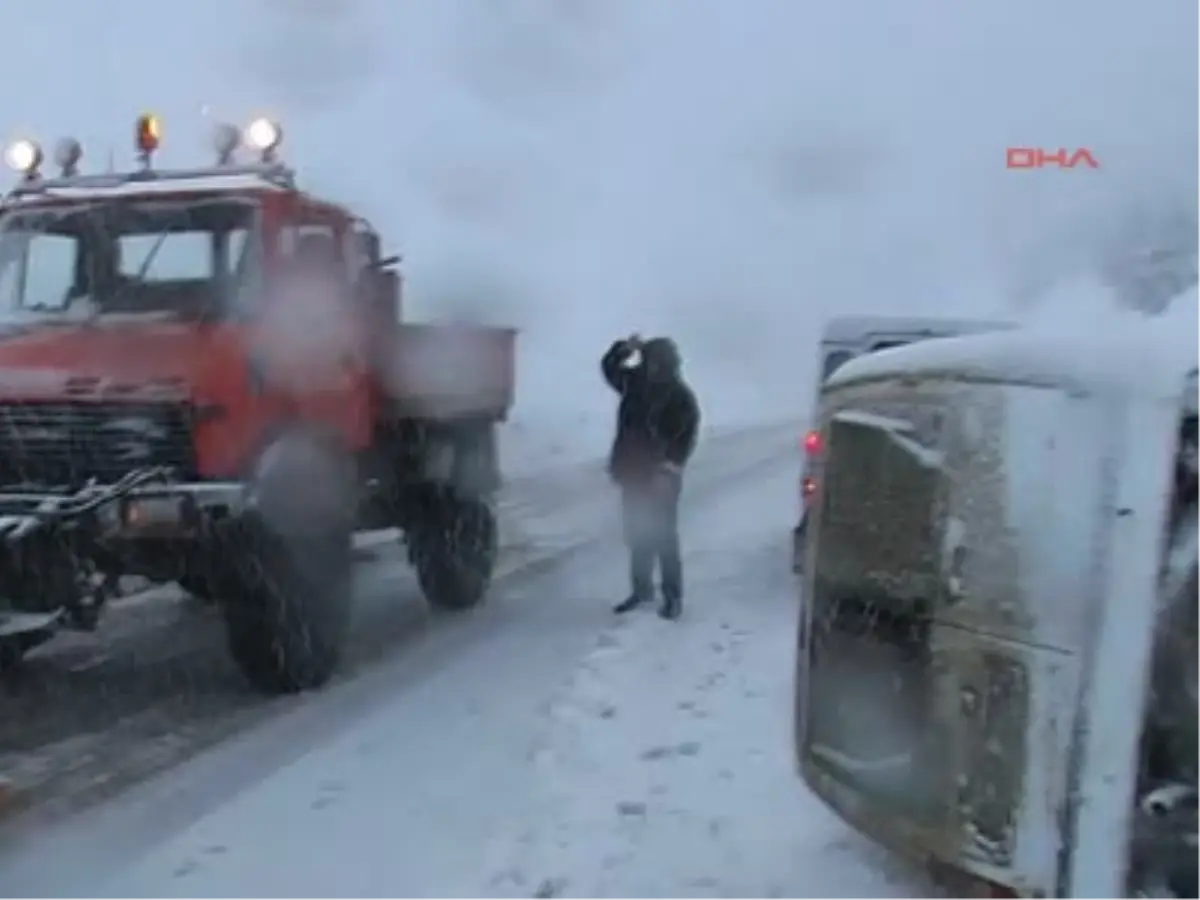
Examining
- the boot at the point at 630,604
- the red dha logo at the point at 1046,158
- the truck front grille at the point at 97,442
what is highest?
the red dha logo at the point at 1046,158

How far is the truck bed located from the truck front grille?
174 centimetres

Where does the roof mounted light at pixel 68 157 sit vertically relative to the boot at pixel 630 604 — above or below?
above

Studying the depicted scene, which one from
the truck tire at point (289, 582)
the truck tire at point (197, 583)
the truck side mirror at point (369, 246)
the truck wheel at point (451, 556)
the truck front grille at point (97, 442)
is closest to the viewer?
the truck front grille at point (97, 442)

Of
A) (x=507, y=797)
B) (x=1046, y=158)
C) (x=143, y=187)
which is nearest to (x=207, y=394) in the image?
(x=143, y=187)

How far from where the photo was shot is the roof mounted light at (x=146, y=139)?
811 cm

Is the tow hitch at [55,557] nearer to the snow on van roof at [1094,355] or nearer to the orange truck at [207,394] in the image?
the orange truck at [207,394]

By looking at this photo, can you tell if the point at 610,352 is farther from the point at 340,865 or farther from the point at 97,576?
the point at 340,865

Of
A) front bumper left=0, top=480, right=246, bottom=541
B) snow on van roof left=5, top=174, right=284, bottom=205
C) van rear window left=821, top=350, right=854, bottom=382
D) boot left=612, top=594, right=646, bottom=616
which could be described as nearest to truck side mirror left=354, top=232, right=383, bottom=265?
snow on van roof left=5, top=174, right=284, bottom=205

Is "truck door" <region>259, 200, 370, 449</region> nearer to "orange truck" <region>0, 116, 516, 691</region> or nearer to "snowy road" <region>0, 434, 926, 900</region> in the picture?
"orange truck" <region>0, 116, 516, 691</region>

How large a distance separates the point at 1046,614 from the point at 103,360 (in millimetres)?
4675

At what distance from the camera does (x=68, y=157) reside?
8.14 m

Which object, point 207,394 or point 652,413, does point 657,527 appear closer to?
point 652,413

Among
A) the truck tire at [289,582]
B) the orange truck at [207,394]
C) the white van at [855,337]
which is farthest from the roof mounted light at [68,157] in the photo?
the white van at [855,337]

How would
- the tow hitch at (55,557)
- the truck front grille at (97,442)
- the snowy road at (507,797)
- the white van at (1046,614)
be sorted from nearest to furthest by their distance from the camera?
the white van at (1046,614), the snowy road at (507,797), the tow hitch at (55,557), the truck front grille at (97,442)
